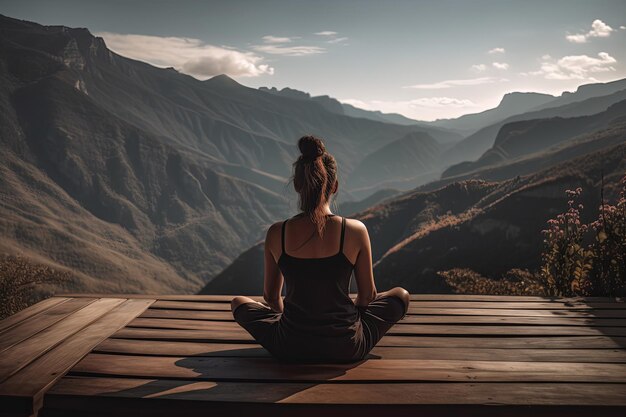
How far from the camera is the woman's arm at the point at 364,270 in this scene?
3.14 m

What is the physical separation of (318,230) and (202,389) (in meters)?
1.08

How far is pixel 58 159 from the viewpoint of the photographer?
11744cm

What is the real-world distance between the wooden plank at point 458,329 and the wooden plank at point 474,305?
501 mm

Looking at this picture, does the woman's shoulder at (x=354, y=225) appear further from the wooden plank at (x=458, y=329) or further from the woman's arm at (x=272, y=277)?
the wooden plank at (x=458, y=329)

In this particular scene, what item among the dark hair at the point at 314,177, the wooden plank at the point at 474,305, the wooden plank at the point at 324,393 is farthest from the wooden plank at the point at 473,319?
the dark hair at the point at 314,177

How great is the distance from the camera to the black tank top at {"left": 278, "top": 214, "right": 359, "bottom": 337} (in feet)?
9.93

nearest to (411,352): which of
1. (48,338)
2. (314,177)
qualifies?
(314,177)

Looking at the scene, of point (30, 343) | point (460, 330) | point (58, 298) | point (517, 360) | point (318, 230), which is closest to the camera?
point (318, 230)

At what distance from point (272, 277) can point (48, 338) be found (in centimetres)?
167

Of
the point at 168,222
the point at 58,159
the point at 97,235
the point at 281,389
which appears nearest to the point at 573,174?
the point at 281,389

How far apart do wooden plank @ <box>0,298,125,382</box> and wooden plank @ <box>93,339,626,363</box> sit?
367 millimetres

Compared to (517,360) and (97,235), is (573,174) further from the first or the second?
(97,235)

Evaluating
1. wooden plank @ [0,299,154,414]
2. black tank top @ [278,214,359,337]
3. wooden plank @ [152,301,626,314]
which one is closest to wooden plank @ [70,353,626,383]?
wooden plank @ [0,299,154,414]

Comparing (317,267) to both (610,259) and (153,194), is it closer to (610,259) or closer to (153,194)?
(610,259)
